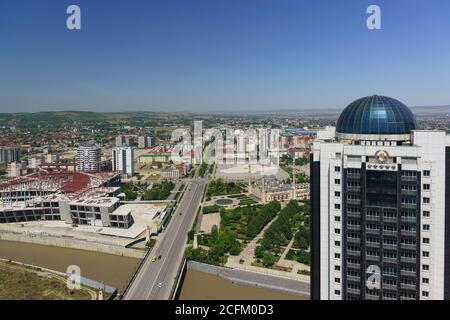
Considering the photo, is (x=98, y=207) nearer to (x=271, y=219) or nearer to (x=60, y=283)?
(x=60, y=283)

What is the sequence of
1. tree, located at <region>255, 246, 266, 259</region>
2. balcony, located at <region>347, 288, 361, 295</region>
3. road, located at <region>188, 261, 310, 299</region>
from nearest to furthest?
balcony, located at <region>347, 288, 361, 295</region>
road, located at <region>188, 261, 310, 299</region>
tree, located at <region>255, 246, 266, 259</region>

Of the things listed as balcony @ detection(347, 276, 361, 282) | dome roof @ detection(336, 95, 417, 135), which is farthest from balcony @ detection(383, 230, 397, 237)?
dome roof @ detection(336, 95, 417, 135)

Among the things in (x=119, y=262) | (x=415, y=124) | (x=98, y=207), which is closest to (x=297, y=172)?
(x=98, y=207)

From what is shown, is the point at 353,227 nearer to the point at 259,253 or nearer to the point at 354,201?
the point at 354,201

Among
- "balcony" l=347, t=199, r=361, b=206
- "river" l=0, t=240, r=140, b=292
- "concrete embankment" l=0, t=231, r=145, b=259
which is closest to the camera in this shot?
"balcony" l=347, t=199, r=361, b=206

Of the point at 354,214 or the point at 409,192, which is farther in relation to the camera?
the point at 354,214

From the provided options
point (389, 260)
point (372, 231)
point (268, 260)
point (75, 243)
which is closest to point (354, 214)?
point (372, 231)

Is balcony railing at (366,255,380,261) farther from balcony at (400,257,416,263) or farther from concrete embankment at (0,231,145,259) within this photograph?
concrete embankment at (0,231,145,259)

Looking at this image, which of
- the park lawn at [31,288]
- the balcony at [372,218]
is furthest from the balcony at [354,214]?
the park lawn at [31,288]
